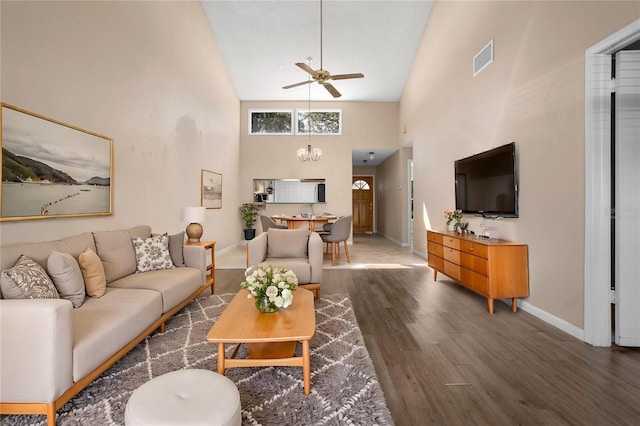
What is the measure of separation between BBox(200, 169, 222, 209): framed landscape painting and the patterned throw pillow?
2.66 meters

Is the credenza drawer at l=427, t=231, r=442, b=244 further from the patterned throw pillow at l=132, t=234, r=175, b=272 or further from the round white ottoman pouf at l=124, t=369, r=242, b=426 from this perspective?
the round white ottoman pouf at l=124, t=369, r=242, b=426

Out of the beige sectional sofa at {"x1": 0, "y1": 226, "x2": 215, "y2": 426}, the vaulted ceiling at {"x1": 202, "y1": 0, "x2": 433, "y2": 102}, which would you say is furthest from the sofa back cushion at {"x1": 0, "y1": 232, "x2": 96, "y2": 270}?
the vaulted ceiling at {"x1": 202, "y1": 0, "x2": 433, "y2": 102}

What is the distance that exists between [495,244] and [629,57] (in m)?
1.83

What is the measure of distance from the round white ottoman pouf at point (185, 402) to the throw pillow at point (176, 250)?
221 centimetres

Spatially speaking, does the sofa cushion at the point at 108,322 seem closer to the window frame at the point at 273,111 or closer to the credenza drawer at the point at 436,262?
the credenza drawer at the point at 436,262

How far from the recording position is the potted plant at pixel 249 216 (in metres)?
8.30

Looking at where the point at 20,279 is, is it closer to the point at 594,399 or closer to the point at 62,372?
the point at 62,372

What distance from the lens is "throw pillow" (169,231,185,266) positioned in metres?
3.34

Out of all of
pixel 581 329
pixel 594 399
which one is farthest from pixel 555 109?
pixel 594 399

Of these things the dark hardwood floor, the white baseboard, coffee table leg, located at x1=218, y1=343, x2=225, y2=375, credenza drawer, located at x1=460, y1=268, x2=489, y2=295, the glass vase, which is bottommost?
the dark hardwood floor

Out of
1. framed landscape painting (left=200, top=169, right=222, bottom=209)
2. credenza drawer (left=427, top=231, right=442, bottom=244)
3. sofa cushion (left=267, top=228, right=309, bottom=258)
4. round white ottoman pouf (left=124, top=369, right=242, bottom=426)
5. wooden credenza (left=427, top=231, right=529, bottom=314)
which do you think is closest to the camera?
round white ottoman pouf (left=124, top=369, right=242, bottom=426)

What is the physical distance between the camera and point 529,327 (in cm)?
276

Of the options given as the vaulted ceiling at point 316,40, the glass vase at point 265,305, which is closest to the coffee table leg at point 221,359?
the glass vase at point 265,305

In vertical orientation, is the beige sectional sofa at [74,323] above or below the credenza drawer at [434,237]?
below
